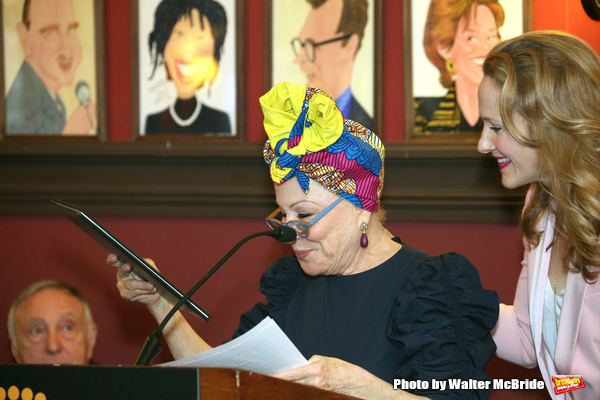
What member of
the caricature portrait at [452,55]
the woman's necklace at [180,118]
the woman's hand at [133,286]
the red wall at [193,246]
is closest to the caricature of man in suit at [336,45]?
the red wall at [193,246]

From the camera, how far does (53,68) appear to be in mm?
2811

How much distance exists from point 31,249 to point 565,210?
2.23 meters

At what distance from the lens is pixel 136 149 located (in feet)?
9.05

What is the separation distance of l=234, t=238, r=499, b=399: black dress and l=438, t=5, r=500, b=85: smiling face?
35.0 inches

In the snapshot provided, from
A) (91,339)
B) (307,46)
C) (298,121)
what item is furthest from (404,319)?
(91,339)

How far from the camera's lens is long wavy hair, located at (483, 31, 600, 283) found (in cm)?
175

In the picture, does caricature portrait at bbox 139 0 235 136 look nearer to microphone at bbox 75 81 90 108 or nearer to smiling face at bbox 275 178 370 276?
microphone at bbox 75 81 90 108

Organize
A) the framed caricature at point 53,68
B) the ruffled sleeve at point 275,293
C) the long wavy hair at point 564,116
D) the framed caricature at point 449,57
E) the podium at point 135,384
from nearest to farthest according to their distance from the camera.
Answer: the podium at point 135,384
the long wavy hair at point 564,116
the ruffled sleeve at point 275,293
the framed caricature at point 449,57
the framed caricature at point 53,68

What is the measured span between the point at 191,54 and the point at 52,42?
2.06ft

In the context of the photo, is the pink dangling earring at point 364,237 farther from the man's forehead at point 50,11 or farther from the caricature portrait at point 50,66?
the man's forehead at point 50,11

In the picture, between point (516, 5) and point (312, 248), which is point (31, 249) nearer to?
point (312, 248)

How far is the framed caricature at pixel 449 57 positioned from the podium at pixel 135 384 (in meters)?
1.55

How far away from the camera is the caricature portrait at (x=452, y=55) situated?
246cm

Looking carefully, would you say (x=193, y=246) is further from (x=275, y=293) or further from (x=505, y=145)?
(x=505, y=145)
